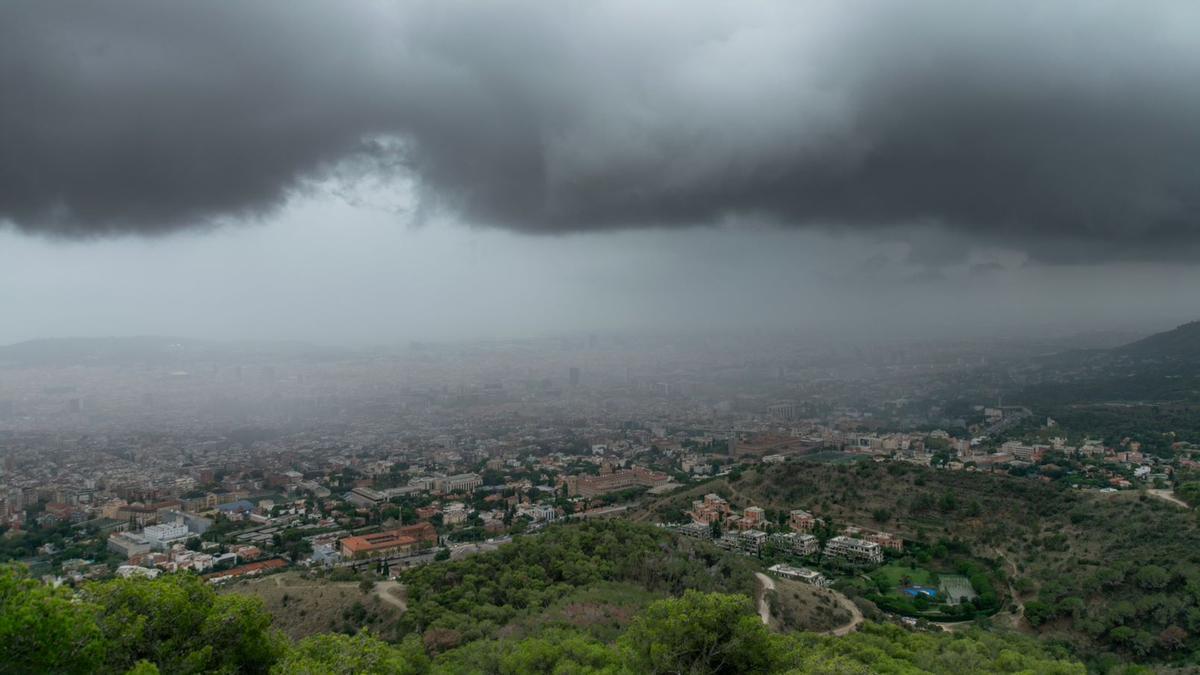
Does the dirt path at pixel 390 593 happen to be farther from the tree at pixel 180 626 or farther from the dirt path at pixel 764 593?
the tree at pixel 180 626

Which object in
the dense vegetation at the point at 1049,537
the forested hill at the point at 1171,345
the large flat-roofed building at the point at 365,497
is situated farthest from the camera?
the forested hill at the point at 1171,345

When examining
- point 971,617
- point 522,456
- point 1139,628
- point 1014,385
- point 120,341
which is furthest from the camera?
point 120,341

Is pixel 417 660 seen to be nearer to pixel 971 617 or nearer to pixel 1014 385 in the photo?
pixel 971 617

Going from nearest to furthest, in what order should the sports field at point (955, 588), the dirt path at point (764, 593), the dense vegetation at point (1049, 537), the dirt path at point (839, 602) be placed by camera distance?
the dirt path at point (839, 602) < the dirt path at point (764, 593) < the dense vegetation at point (1049, 537) < the sports field at point (955, 588)

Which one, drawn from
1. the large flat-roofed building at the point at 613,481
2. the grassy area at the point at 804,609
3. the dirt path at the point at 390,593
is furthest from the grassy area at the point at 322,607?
the large flat-roofed building at the point at 613,481

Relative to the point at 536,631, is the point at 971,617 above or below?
below

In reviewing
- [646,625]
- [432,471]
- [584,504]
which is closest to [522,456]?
[432,471]

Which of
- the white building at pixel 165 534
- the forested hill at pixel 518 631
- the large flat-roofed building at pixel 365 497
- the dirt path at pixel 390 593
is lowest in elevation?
the large flat-roofed building at pixel 365 497

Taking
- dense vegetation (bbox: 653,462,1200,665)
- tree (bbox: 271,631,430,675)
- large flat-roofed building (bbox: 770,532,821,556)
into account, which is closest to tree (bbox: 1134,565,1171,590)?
dense vegetation (bbox: 653,462,1200,665)
